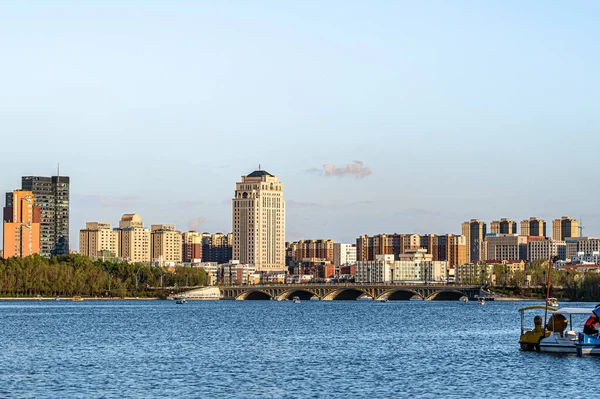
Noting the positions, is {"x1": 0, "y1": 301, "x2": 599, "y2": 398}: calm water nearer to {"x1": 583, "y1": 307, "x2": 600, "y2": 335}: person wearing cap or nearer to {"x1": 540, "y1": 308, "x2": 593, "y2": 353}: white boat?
{"x1": 540, "y1": 308, "x2": 593, "y2": 353}: white boat

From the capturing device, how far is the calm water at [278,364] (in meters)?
57.5

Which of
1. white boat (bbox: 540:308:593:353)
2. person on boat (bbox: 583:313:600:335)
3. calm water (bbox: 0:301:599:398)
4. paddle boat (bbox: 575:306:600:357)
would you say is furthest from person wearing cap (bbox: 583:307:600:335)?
calm water (bbox: 0:301:599:398)

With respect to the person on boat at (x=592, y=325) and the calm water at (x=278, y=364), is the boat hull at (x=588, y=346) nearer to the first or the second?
the person on boat at (x=592, y=325)

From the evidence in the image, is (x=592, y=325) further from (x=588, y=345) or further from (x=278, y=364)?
(x=278, y=364)

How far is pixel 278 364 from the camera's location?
233 feet

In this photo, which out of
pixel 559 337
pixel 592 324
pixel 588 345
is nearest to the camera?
pixel 588 345

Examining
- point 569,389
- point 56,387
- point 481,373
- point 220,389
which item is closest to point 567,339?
point 481,373

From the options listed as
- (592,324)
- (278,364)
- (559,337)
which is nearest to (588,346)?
(592,324)

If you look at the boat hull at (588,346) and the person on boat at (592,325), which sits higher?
the person on boat at (592,325)

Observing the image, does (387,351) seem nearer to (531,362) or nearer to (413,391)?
(531,362)

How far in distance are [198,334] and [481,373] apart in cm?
4181

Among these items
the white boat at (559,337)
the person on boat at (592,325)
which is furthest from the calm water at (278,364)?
the person on boat at (592,325)

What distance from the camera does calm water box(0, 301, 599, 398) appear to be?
57.5 m

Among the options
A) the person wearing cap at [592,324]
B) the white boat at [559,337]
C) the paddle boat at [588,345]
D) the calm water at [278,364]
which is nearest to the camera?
the calm water at [278,364]
